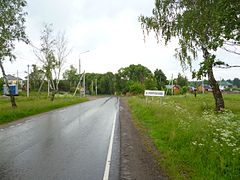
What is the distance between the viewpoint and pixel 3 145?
10164mm

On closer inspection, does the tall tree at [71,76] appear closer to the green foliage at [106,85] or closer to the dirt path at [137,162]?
the green foliage at [106,85]

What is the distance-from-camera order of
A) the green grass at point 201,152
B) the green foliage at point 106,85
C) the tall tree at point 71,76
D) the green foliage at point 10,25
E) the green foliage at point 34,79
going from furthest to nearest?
the green foliage at point 106,85, the tall tree at point 71,76, the green foliage at point 34,79, the green foliage at point 10,25, the green grass at point 201,152

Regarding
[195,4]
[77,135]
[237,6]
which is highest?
[195,4]

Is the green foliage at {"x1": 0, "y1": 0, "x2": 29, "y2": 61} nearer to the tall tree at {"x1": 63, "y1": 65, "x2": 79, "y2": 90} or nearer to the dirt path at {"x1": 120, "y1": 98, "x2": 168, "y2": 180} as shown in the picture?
the dirt path at {"x1": 120, "y1": 98, "x2": 168, "y2": 180}

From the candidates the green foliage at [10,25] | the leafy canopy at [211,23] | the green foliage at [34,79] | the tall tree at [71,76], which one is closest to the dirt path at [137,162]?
the leafy canopy at [211,23]

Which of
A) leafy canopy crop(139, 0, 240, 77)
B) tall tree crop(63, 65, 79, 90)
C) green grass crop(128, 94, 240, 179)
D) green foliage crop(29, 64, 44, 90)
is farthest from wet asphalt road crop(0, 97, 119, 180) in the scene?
tall tree crop(63, 65, 79, 90)

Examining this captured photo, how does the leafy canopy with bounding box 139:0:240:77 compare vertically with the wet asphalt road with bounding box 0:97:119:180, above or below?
above

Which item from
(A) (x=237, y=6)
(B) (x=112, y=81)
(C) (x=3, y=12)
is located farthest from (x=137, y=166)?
(B) (x=112, y=81)

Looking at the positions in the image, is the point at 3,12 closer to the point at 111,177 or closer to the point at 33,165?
the point at 33,165

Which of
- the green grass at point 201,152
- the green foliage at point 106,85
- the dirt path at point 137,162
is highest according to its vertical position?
the green foliage at point 106,85

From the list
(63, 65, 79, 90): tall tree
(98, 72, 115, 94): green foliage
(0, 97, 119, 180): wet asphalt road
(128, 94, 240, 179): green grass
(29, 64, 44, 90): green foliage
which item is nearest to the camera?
(0, 97, 119, 180): wet asphalt road

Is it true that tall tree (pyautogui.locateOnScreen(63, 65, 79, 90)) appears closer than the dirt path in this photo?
No

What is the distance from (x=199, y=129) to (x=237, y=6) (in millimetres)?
5454

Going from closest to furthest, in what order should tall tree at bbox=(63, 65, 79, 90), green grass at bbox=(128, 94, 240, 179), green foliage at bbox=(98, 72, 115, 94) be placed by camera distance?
1. green grass at bbox=(128, 94, 240, 179)
2. tall tree at bbox=(63, 65, 79, 90)
3. green foliage at bbox=(98, 72, 115, 94)
